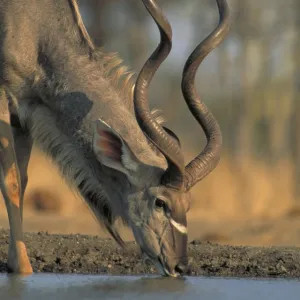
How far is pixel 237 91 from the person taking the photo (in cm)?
2266

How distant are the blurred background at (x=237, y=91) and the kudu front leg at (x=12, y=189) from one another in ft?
31.7

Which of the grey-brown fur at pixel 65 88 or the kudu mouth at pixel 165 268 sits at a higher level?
the grey-brown fur at pixel 65 88

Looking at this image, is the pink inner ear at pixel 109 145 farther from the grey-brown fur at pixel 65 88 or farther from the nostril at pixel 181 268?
the nostril at pixel 181 268

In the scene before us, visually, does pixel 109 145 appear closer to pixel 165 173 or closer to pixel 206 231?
pixel 165 173

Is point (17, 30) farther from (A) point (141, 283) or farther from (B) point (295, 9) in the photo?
(B) point (295, 9)

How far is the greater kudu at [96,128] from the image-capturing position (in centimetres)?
714

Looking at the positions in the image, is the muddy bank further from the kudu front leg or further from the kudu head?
the kudu head

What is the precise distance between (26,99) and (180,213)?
55.7 inches

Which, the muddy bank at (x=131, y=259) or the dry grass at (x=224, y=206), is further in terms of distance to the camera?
the dry grass at (x=224, y=206)

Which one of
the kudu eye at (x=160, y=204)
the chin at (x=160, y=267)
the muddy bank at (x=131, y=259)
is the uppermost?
the kudu eye at (x=160, y=204)

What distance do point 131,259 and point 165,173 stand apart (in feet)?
3.29

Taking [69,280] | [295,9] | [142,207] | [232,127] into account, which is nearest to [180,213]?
[142,207]

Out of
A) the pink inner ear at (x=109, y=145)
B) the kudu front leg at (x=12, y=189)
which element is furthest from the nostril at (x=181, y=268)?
the kudu front leg at (x=12, y=189)

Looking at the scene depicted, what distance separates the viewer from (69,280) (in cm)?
709
